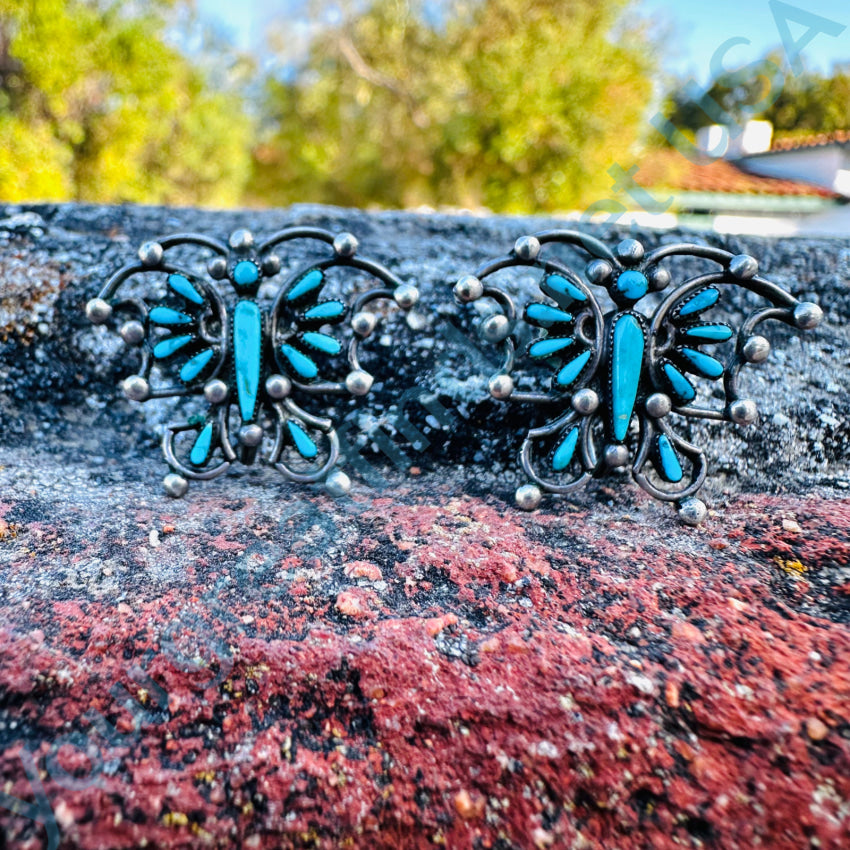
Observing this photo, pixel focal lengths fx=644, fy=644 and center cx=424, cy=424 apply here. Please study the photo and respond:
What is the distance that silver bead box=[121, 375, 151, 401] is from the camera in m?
1.26

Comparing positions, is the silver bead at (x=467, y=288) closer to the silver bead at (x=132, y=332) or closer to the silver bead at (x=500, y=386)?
the silver bead at (x=500, y=386)

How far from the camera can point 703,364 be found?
1.18 meters

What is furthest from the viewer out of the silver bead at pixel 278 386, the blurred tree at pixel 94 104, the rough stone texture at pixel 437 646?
the blurred tree at pixel 94 104

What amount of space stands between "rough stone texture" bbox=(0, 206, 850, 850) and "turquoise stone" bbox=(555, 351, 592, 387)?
0.23 m

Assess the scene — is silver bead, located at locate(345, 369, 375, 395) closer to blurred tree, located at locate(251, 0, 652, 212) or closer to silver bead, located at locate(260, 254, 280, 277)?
silver bead, located at locate(260, 254, 280, 277)

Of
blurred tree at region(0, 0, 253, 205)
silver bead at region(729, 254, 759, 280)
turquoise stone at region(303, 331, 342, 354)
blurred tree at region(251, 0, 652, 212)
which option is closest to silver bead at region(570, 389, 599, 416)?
Result: silver bead at region(729, 254, 759, 280)

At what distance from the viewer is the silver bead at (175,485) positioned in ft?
4.12

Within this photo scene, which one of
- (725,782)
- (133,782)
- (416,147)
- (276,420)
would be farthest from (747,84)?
(416,147)

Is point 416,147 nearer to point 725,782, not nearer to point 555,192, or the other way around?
point 555,192

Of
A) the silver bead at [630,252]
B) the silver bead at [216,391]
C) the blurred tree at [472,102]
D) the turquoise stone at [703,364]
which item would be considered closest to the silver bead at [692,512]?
the turquoise stone at [703,364]

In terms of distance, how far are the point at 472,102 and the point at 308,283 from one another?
23.4 ft

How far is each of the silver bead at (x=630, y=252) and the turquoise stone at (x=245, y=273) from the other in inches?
27.2

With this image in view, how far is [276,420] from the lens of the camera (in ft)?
4.25

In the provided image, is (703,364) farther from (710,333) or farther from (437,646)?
(437,646)
